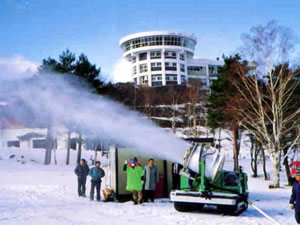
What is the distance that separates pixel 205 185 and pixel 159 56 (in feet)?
329

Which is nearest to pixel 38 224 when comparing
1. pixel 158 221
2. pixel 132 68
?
pixel 158 221

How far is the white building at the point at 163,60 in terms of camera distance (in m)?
107

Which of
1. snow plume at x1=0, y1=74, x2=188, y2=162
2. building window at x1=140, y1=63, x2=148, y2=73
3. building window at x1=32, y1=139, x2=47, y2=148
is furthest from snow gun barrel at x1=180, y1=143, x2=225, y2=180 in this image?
building window at x1=140, y1=63, x2=148, y2=73

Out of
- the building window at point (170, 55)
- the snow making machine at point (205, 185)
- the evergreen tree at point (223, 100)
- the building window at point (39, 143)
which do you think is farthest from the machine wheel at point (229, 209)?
the building window at point (170, 55)

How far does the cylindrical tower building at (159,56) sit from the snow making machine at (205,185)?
307ft

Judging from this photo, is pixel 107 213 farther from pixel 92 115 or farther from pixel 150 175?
pixel 92 115

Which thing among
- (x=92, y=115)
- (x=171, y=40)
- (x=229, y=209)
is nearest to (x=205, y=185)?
(x=229, y=209)

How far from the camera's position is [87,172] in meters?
17.5

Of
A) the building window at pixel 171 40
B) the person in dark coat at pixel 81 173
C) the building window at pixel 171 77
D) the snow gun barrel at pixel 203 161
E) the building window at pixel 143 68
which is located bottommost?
the person in dark coat at pixel 81 173

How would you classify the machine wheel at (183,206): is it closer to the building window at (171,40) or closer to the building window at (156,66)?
the building window at (156,66)

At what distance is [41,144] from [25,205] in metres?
50.7

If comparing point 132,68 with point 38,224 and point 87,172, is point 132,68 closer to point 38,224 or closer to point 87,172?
point 87,172

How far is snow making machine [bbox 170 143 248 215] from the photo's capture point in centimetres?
1197

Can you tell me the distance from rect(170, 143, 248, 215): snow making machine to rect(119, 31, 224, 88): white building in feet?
305
